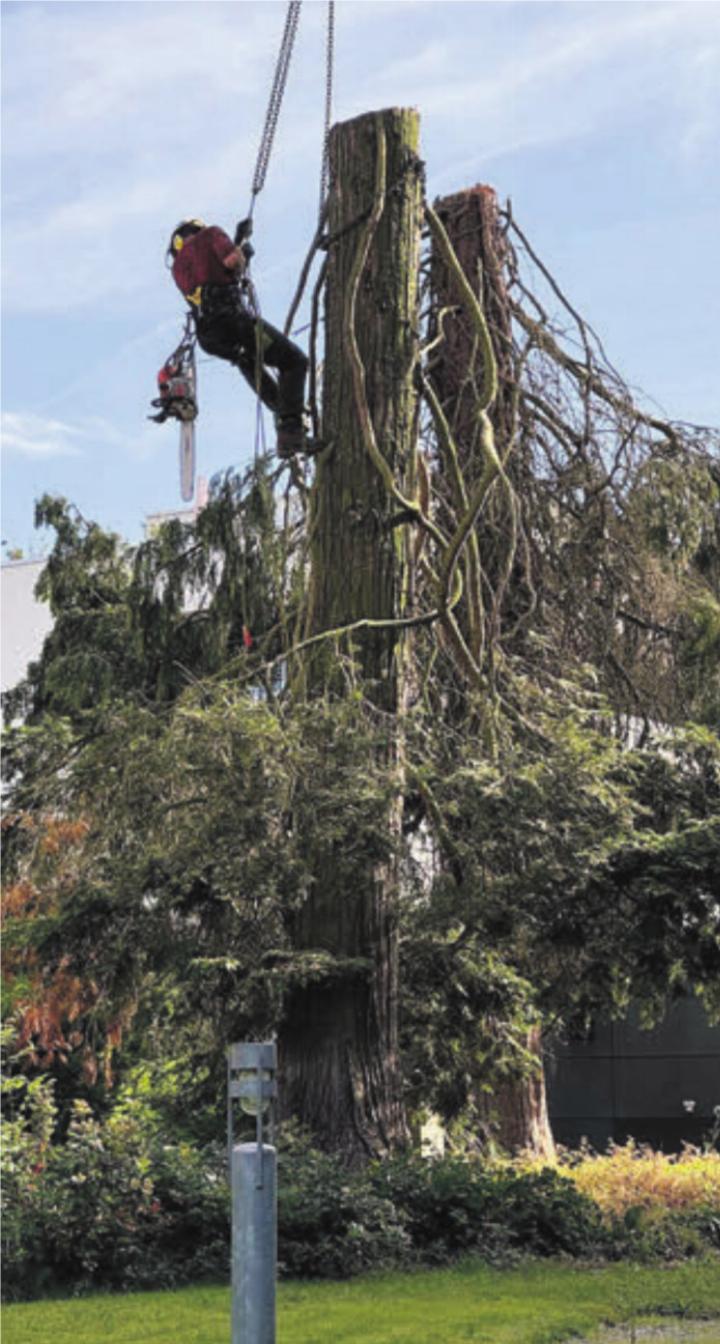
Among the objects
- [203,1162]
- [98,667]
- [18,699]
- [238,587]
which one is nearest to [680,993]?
[203,1162]

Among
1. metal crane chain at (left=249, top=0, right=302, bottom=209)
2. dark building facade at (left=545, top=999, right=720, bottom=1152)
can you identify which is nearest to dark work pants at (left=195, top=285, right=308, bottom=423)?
metal crane chain at (left=249, top=0, right=302, bottom=209)

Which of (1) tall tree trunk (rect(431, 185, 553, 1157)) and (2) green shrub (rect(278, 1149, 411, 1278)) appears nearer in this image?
(2) green shrub (rect(278, 1149, 411, 1278))

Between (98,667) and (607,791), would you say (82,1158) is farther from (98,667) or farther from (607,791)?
(98,667)

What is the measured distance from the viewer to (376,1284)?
941 centimetres

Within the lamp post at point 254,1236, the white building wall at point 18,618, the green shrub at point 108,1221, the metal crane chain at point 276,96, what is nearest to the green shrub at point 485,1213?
the green shrub at point 108,1221

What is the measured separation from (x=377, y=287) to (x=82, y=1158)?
667cm

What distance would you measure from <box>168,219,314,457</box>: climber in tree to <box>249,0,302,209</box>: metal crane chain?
0.33 metres

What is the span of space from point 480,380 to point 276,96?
6.04 m

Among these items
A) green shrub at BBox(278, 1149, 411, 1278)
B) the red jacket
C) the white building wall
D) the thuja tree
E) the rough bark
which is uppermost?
the white building wall

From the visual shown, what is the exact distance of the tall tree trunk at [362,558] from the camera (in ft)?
39.5

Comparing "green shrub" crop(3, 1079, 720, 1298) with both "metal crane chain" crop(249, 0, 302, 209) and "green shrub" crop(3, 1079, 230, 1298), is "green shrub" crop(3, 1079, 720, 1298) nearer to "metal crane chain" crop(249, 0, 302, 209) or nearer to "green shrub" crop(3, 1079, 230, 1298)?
"green shrub" crop(3, 1079, 230, 1298)

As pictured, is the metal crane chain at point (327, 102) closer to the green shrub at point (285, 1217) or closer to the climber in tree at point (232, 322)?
the climber in tree at point (232, 322)

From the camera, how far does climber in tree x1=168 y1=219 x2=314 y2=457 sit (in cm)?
1112

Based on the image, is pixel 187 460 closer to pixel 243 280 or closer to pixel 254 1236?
pixel 243 280
